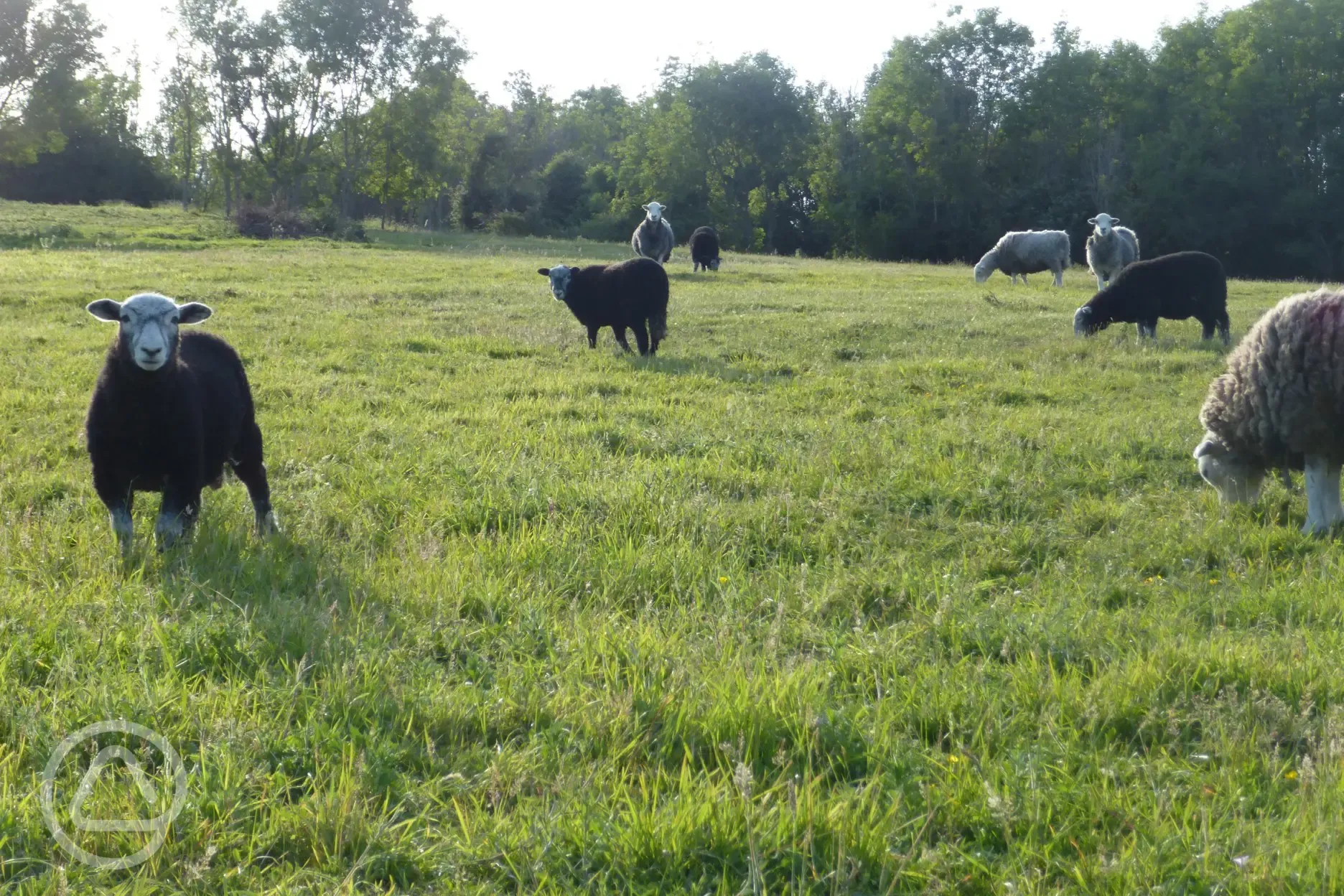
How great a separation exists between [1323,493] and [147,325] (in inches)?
252

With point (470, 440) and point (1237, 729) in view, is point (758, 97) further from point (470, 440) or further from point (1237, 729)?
point (1237, 729)

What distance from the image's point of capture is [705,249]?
101 ft

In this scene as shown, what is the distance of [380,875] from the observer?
253 centimetres

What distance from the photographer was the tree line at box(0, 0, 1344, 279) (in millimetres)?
49281

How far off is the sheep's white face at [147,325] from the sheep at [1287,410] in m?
6.08

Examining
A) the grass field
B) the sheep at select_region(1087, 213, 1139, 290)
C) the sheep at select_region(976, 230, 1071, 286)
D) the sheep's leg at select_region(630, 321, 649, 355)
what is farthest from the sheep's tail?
the sheep at select_region(976, 230, 1071, 286)

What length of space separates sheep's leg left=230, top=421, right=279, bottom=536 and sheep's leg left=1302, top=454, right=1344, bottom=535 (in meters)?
5.84

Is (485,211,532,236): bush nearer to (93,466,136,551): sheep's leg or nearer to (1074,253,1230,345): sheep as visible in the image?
(1074,253,1230,345): sheep

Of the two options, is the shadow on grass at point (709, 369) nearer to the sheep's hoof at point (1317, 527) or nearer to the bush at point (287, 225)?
the sheep's hoof at point (1317, 527)

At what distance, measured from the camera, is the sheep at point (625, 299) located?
13.7 metres

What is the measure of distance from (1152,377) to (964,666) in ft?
29.6

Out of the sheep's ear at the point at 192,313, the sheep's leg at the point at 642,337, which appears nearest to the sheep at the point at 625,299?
the sheep's leg at the point at 642,337

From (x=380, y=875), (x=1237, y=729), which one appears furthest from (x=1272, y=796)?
(x=380, y=875)
